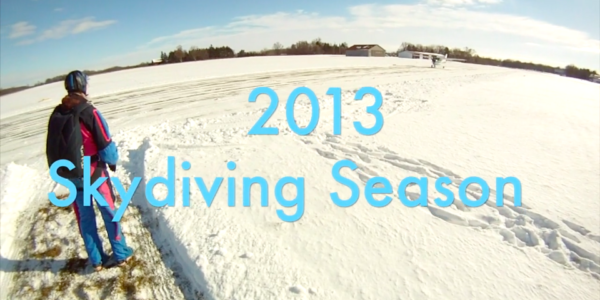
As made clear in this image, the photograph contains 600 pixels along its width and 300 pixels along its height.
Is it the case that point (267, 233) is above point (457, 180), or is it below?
below

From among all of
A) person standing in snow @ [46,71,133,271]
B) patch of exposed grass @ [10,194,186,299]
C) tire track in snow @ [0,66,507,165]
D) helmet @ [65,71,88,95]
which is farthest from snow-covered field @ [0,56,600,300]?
helmet @ [65,71,88,95]

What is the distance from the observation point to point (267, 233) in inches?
145

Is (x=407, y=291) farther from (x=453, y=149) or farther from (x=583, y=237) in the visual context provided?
(x=453, y=149)

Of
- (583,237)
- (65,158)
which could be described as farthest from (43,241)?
(583,237)

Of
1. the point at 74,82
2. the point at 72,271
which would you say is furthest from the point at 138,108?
the point at 74,82

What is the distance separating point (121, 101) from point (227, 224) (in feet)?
32.5

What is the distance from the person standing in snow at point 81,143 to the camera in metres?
2.55

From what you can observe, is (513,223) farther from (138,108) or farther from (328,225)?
(138,108)

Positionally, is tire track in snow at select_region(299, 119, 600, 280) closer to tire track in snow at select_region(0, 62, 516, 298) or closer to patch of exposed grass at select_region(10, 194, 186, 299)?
tire track in snow at select_region(0, 62, 516, 298)

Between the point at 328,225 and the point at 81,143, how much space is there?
8.88ft

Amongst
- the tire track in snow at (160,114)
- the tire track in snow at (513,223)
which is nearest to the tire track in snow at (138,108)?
the tire track in snow at (160,114)

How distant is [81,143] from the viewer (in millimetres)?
2621

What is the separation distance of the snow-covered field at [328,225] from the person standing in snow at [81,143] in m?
0.70

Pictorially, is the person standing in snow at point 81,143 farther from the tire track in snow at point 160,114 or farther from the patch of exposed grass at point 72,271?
the tire track in snow at point 160,114
